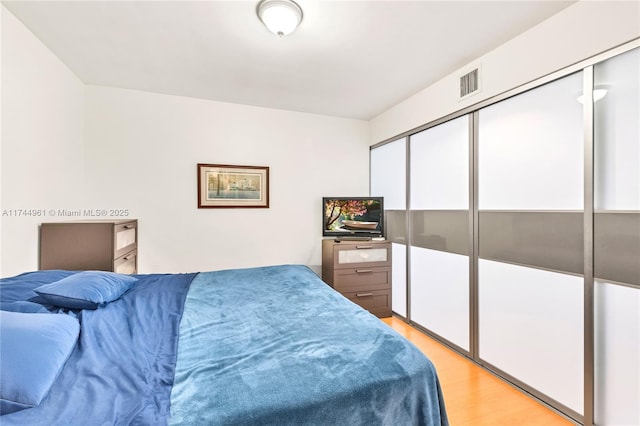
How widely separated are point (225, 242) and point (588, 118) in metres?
3.41

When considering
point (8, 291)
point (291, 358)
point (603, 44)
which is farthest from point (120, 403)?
point (603, 44)

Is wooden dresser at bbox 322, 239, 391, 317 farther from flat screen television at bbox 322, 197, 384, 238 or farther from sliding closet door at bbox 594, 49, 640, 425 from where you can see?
sliding closet door at bbox 594, 49, 640, 425

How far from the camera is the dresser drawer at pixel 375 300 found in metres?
3.48

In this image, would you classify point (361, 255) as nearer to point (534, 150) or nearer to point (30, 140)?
point (534, 150)

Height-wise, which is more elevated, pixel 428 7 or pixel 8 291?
pixel 428 7

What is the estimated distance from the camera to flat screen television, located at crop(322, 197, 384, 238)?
144 inches

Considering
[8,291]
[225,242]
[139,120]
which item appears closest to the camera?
[8,291]

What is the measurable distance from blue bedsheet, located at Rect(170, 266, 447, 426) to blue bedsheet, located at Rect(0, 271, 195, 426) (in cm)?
7

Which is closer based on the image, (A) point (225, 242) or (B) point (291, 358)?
(B) point (291, 358)

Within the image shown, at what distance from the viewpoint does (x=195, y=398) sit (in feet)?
2.98

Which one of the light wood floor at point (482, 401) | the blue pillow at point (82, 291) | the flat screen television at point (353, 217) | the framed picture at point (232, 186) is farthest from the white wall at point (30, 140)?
the light wood floor at point (482, 401)

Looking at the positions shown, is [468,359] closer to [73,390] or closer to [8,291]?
[73,390]

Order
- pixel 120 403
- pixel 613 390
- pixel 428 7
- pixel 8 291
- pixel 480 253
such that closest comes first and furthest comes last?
pixel 120 403 → pixel 8 291 → pixel 613 390 → pixel 428 7 → pixel 480 253

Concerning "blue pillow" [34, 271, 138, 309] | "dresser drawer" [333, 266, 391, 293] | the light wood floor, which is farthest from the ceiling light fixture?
the light wood floor
